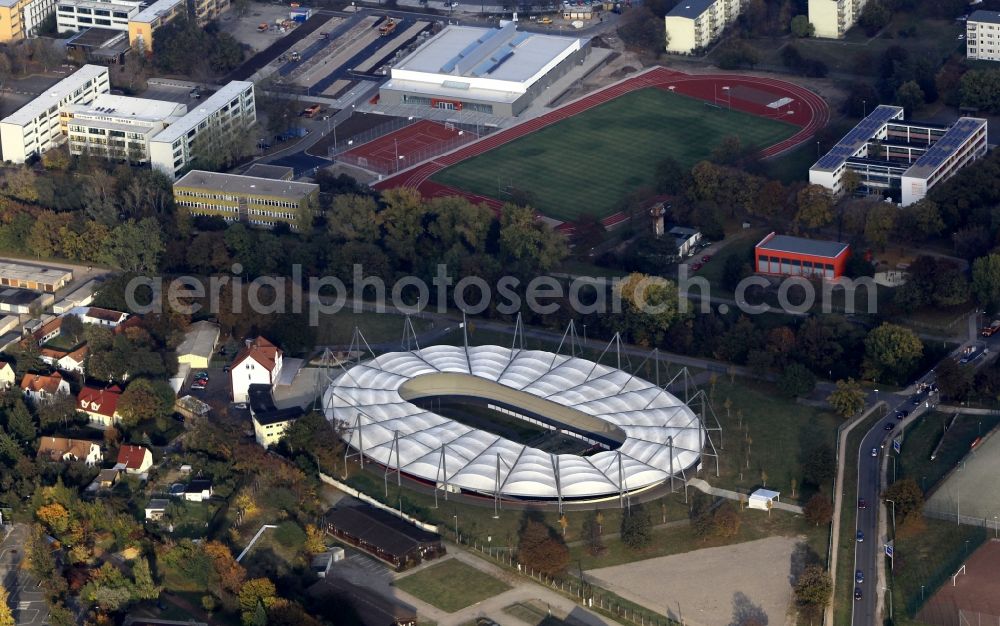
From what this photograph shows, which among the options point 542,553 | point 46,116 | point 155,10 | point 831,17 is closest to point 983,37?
point 831,17

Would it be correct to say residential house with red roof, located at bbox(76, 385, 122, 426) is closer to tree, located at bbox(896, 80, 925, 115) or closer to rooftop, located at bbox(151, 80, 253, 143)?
rooftop, located at bbox(151, 80, 253, 143)

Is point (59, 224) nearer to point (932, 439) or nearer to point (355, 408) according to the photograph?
point (355, 408)

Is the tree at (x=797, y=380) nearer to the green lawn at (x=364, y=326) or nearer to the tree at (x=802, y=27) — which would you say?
the green lawn at (x=364, y=326)

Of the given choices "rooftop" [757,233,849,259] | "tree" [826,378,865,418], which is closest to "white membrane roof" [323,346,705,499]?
"tree" [826,378,865,418]

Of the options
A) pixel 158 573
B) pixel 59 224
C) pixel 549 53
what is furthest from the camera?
pixel 549 53

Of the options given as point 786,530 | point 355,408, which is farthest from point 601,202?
Answer: point 786,530

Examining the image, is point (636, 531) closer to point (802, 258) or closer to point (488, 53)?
point (802, 258)

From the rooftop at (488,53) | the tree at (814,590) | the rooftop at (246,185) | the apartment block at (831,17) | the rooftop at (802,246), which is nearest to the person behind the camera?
the tree at (814,590)

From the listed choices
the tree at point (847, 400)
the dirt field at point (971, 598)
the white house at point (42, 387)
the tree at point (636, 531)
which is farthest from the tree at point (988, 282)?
the white house at point (42, 387)

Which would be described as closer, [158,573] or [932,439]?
[158,573]
